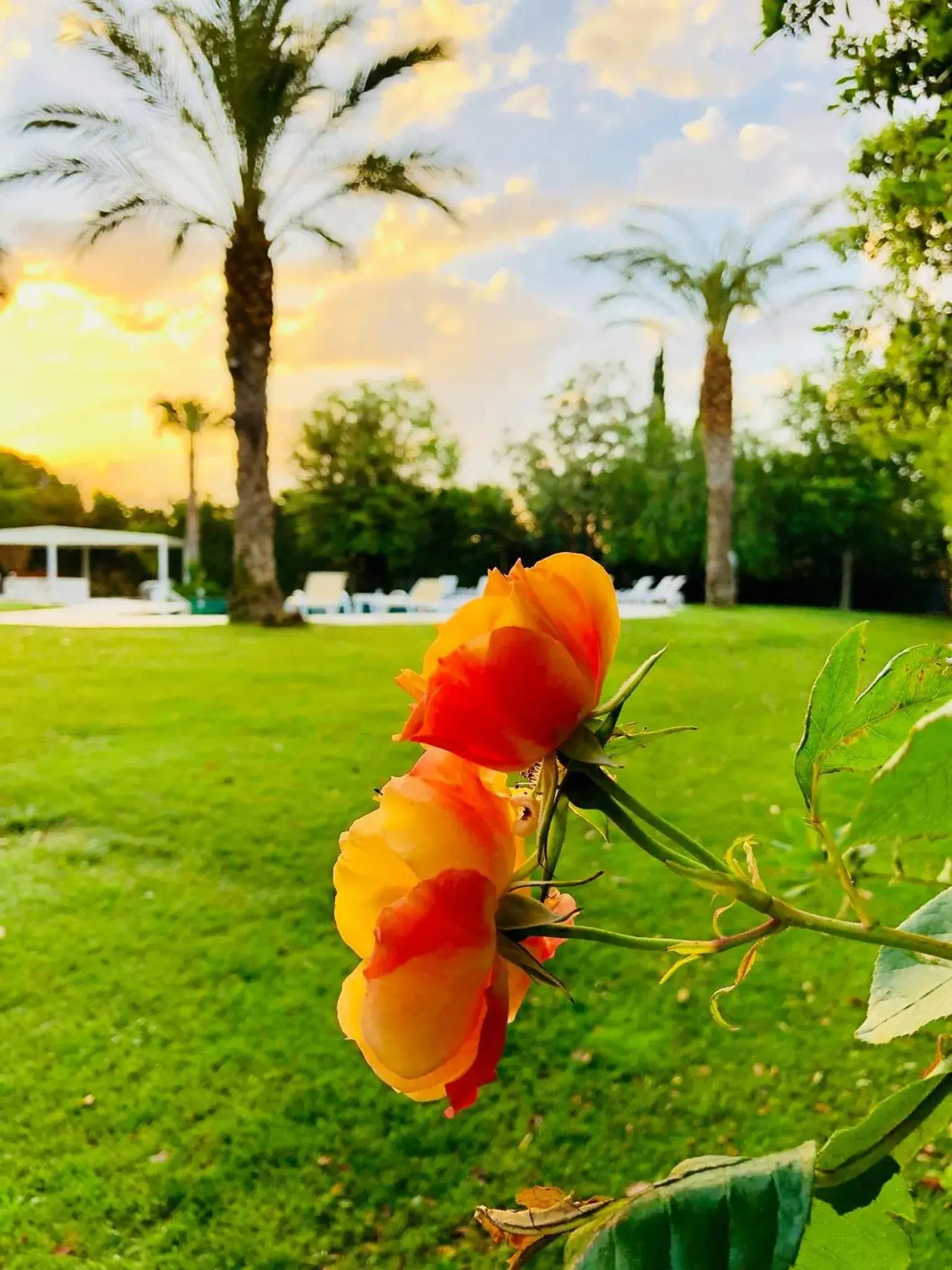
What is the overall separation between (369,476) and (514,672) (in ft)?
43.2

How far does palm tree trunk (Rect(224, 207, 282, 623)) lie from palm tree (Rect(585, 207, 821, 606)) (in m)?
3.93

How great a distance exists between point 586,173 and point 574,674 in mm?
9353

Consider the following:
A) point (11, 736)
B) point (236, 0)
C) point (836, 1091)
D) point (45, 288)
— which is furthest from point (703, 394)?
point (836, 1091)

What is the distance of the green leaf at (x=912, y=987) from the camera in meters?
0.22

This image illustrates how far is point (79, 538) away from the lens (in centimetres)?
1334

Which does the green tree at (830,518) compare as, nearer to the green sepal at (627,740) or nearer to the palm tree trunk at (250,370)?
the palm tree trunk at (250,370)

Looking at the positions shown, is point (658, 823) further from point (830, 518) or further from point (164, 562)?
point (164, 562)

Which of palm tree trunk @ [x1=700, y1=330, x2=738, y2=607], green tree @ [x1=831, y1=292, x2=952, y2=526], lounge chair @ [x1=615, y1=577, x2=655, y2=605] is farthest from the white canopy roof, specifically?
green tree @ [x1=831, y1=292, x2=952, y2=526]

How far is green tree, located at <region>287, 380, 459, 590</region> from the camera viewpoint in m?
12.9

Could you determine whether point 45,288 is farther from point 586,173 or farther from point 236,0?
point 586,173

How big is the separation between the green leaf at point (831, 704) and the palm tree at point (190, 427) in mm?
13059

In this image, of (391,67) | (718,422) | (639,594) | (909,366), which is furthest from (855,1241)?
(639,594)

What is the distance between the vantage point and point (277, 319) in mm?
7215

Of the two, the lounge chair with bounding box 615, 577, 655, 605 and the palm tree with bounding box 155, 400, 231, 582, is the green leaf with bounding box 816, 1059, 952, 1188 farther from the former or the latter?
the palm tree with bounding box 155, 400, 231, 582
